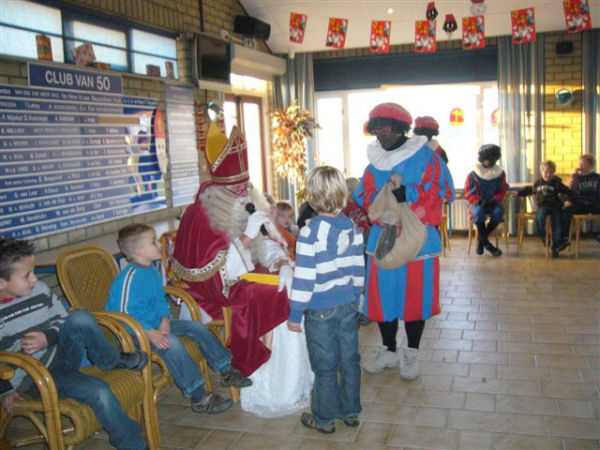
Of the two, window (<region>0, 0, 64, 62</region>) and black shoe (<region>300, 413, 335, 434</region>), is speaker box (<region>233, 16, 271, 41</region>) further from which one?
black shoe (<region>300, 413, 335, 434</region>)

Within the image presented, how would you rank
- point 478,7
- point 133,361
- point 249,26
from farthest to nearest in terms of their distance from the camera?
point 249,26, point 478,7, point 133,361

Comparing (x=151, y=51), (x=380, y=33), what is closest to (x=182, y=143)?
(x=151, y=51)

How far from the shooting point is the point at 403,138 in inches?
131

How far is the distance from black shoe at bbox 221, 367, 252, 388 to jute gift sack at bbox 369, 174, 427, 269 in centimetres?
93

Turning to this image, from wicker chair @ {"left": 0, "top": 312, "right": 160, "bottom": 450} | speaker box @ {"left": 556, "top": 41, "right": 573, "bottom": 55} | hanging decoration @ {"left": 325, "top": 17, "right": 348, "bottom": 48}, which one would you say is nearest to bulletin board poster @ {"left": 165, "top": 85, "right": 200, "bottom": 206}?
hanging decoration @ {"left": 325, "top": 17, "right": 348, "bottom": 48}

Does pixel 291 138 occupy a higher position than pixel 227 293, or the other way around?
pixel 291 138

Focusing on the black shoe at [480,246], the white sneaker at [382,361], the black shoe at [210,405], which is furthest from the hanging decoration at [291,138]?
the black shoe at [210,405]

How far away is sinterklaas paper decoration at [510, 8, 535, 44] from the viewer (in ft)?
20.3

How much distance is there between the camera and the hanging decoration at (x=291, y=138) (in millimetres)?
7605

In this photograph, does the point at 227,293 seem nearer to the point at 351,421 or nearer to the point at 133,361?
the point at 133,361

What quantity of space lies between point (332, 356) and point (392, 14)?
5397 mm

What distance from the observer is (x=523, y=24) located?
20.4 feet

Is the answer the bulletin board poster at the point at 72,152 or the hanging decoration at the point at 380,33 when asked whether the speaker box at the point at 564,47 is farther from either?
the bulletin board poster at the point at 72,152

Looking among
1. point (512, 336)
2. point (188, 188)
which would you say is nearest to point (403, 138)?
point (512, 336)
